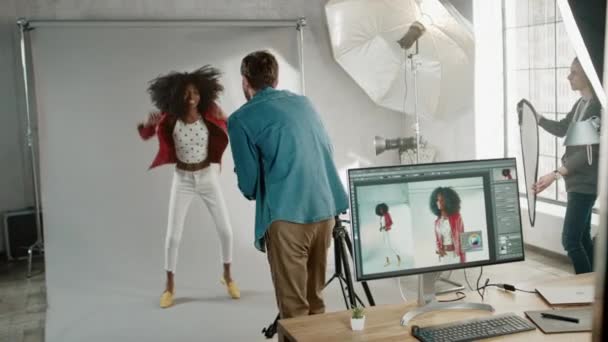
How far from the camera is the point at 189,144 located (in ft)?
14.3

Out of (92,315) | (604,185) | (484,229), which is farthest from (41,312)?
(604,185)

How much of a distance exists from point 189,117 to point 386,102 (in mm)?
1437

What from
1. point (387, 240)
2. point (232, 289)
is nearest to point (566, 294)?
point (387, 240)

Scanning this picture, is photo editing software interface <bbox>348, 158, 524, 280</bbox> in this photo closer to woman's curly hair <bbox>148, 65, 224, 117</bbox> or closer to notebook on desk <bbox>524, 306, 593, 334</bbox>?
notebook on desk <bbox>524, 306, 593, 334</bbox>

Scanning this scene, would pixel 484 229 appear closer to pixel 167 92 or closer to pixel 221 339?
pixel 221 339

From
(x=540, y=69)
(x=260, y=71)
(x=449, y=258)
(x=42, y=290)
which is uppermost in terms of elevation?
(x=540, y=69)

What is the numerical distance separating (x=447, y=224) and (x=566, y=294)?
448 millimetres

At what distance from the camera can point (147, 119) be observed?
4285 mm

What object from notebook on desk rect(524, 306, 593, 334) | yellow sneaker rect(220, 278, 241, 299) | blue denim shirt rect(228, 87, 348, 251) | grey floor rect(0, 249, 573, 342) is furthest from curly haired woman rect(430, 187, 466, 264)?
yellow sneaker rect(220, 278, 241, 299)

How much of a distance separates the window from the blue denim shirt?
2.80 m

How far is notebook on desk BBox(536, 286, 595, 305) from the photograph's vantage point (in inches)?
77.8

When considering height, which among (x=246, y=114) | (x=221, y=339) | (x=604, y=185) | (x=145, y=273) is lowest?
(x=221, y=339)

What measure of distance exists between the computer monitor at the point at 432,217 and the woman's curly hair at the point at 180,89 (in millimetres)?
2651

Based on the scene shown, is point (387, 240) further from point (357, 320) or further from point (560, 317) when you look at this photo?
point (560, 317)
